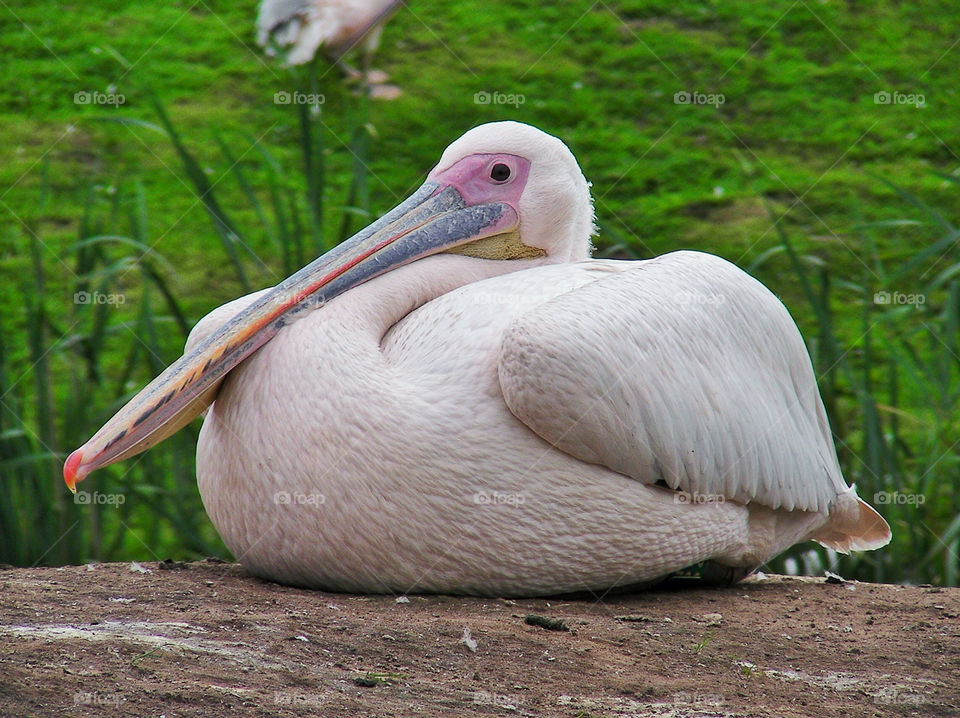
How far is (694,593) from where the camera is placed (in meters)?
3.12

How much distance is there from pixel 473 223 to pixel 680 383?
30.0 inches

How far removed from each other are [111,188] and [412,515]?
389 centimetres

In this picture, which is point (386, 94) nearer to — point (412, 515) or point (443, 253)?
point (443, 253)

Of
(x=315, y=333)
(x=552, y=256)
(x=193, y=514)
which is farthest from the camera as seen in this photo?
(x=193, y=514)

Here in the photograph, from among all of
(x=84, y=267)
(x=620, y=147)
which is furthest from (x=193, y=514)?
(x=620, y=147)
